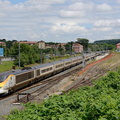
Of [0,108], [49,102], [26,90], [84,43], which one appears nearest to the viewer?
[49,102]

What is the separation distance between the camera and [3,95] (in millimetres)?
22516

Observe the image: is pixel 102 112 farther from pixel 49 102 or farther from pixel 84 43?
pixel 84 43

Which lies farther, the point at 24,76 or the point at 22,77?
the point at 24,76

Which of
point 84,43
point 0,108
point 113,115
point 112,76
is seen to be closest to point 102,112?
point 113,115

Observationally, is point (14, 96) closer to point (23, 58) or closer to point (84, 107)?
point (84, 107)

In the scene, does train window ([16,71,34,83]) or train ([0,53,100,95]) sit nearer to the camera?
train ([0,53,100,95])

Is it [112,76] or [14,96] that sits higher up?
[112,76]

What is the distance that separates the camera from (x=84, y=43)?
→ 118 meters

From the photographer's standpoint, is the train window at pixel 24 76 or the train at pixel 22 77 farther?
the train window at pixel 24 76

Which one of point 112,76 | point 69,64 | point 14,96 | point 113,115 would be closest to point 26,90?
point 14,96

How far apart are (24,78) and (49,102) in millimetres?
16988

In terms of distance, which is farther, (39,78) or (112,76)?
(39,78)

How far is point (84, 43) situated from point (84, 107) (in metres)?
110

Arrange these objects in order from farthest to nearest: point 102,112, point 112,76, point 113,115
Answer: point 112,76 < point 102,112 < point 113,115
